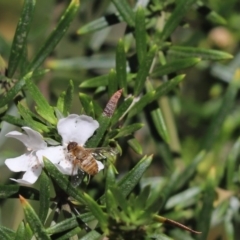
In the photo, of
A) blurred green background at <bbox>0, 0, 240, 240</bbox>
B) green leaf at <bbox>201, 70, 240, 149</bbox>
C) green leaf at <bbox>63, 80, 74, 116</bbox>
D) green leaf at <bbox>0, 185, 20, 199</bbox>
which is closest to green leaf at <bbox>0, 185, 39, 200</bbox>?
green leaf at <bbox>0, 185, 20, 199</bbox>

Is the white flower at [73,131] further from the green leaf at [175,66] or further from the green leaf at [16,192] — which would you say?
the green leaf at [175,66]

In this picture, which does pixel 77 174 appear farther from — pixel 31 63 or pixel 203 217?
pixel 203 217

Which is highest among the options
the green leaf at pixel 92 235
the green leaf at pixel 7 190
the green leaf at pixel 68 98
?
the green leaf at pixel 68 98

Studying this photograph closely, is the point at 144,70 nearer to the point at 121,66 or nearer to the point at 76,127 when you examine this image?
the point at 121,66

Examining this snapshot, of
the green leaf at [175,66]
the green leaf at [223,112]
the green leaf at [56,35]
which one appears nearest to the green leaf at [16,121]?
the green leaf at [56,35]

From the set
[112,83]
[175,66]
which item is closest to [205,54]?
[175,66]
